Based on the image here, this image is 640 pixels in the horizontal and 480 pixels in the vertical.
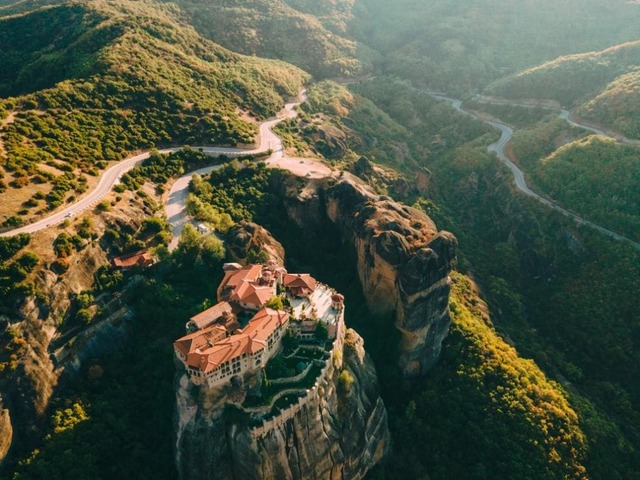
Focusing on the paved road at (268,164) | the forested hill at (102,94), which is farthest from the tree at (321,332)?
the forested hill at (102,94)

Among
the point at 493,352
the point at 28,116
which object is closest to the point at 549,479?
the point at 493,352

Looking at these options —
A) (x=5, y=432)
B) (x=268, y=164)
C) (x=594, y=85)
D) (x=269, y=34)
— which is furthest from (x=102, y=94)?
(x=594, y=85)

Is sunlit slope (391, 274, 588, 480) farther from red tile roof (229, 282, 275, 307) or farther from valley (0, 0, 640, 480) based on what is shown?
red tile roof (229, 282, 275, 307)

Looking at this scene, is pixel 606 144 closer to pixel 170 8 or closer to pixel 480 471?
pixel 480 471

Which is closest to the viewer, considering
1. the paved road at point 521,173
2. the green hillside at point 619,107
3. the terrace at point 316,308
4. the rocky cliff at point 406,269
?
the terrace at point 316,308

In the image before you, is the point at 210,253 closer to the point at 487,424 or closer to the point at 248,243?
the point at 248,243

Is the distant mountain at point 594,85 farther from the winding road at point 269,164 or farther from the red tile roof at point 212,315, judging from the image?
the red tile roof at point 212,315
